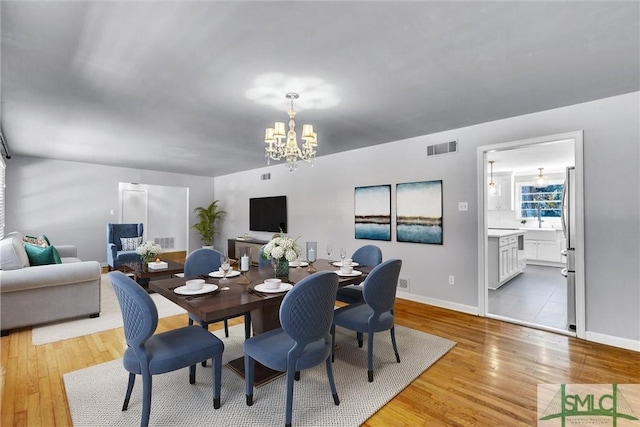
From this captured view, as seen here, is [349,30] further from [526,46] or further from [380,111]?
[380,111]

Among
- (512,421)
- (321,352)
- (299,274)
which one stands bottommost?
(512,421)

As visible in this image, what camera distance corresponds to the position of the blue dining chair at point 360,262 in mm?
3165

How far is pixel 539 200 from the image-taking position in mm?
7746

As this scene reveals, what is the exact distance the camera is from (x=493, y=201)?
8.19 metres

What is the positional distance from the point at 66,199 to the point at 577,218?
8.61m

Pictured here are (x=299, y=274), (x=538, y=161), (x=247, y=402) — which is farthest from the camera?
(x=538, y=161)

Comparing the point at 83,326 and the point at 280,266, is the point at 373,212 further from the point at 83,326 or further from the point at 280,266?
the point at 83,326

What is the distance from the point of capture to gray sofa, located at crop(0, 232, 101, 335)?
3.13 m

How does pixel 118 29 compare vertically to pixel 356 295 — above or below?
above

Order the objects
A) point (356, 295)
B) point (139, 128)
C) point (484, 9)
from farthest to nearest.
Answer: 1. point (139, 128)
2. point (356, 295)
3. point (484, 9)

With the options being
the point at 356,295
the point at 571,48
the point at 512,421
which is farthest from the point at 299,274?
the point at 571,48

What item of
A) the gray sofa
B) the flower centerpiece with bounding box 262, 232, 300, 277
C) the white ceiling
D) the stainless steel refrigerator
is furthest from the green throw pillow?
the stainless steel refrigerator

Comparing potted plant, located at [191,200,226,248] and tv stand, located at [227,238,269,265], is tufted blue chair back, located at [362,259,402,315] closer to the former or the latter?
tv stand, located at [227,238,269,265]

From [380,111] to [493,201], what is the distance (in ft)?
21.1
